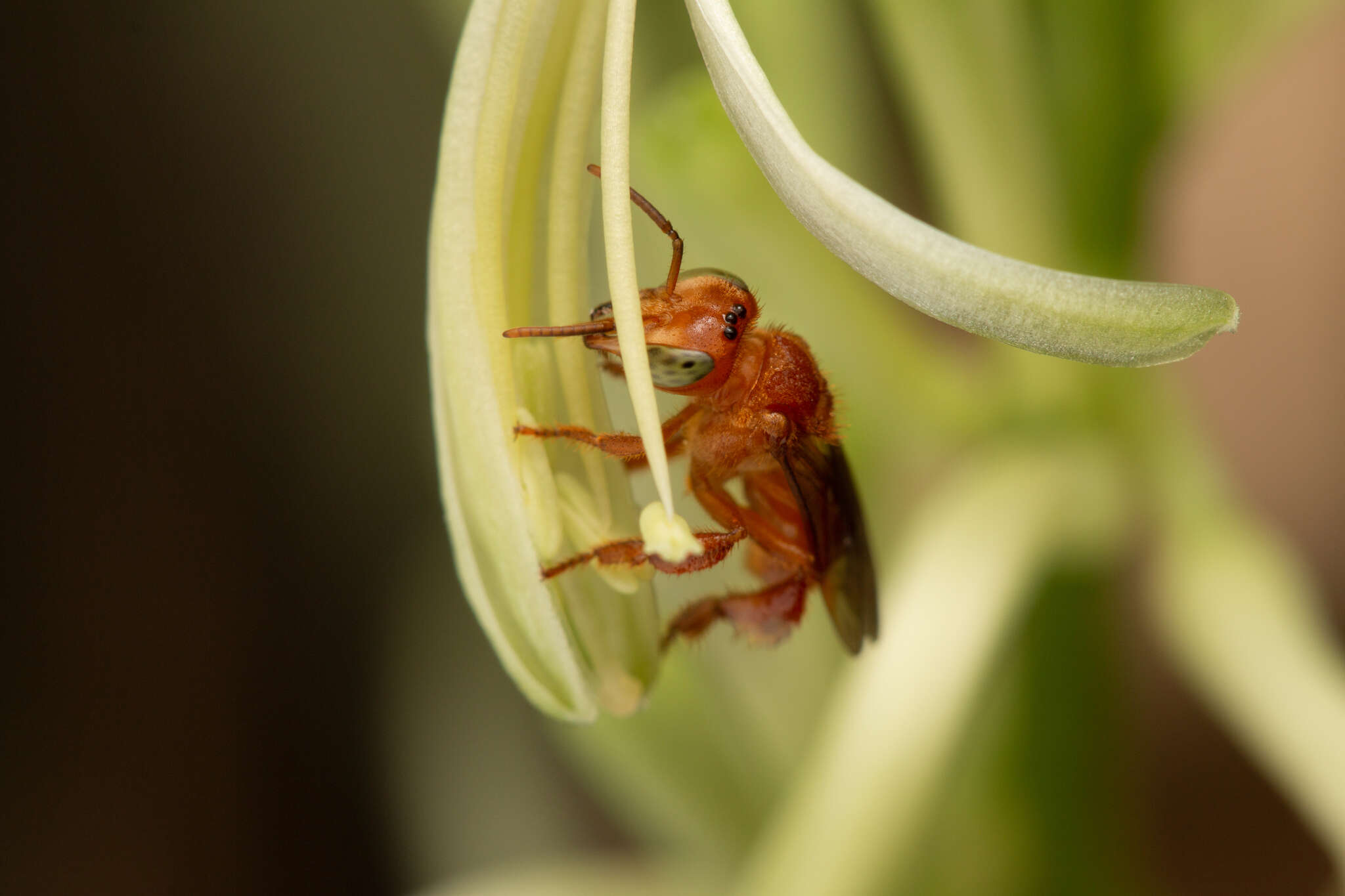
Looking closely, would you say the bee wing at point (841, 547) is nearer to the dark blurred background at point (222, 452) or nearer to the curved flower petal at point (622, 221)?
the curved flower petal at point (622, 221)

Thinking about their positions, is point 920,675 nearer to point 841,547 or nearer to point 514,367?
point 841,547

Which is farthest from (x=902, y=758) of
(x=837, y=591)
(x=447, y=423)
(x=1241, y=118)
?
(x=1241, y=118)

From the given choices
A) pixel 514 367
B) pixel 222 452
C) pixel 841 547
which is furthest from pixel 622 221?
pixel 222 452

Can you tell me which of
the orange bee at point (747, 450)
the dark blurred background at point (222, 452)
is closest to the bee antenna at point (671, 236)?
the orange bee at point (747, 450)

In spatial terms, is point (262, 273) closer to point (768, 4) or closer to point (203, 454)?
point (203, 454)

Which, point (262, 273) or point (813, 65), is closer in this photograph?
point (813, 65)

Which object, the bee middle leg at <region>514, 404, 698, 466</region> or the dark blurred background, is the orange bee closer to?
the bee middle leg at <region>514, 404, 698, 466</region>
